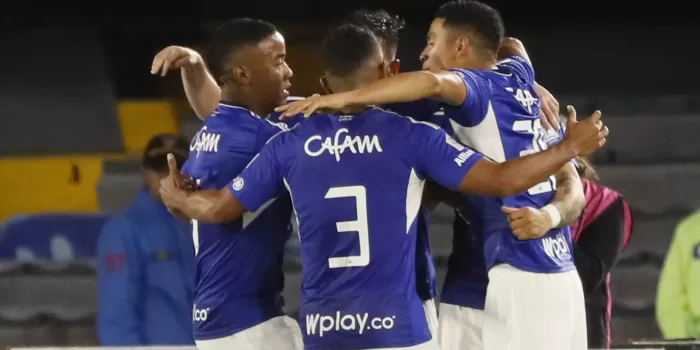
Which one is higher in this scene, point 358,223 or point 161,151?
point 161,151

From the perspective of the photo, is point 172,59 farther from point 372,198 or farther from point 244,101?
point 372,198

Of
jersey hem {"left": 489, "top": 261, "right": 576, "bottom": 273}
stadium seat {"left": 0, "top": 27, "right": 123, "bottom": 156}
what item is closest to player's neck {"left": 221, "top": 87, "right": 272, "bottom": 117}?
jersey hem {"left": 489, "top": 261, "right": 576, "bottom": 273}

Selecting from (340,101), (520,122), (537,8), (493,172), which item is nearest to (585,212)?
(520,122)

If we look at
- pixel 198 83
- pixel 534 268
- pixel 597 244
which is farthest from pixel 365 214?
pixel 597 244

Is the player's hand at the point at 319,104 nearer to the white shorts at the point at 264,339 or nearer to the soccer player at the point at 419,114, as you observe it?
the soccer player at the point at 419,114

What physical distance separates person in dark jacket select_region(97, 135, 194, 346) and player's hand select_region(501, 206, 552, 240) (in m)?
2.01

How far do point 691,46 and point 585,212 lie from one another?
4.16 metres

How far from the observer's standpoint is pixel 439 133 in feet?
8.43

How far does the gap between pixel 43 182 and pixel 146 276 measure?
2.83 meters

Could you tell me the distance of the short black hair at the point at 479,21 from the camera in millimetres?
2873

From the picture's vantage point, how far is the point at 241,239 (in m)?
2.80

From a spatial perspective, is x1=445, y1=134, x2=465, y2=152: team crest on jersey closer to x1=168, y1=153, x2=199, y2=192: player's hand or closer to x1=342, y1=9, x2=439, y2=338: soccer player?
x1=342, y1=9, x2=439, y2=338: soccer player

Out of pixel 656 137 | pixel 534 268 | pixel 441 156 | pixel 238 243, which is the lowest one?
pixel 534 268

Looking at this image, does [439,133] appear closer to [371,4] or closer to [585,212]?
[585,212]
